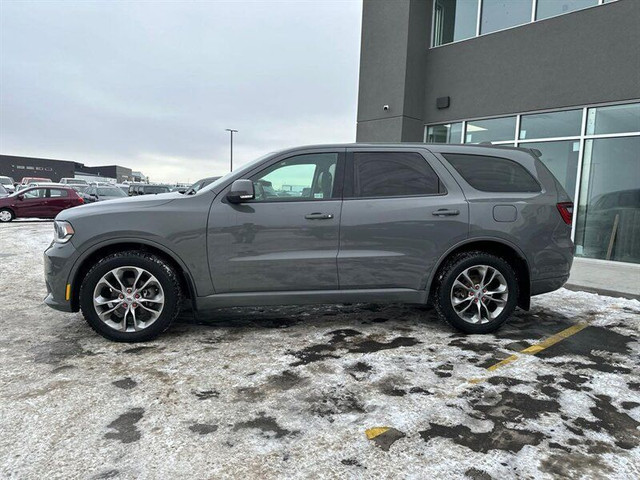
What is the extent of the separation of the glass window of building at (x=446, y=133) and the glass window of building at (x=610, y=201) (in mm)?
2862

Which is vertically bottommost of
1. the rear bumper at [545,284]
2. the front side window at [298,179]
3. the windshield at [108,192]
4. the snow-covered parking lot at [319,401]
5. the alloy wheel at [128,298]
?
the snow-covered parking lot at [319,401]

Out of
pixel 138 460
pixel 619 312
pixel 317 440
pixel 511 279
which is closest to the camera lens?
pixel 138 460

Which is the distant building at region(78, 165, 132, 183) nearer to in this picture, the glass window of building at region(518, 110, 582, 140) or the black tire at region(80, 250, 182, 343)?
the glass window of building at region(518, 110, 582, 140)

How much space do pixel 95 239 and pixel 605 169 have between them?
893 centimetres

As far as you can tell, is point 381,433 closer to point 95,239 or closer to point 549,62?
point 95,239

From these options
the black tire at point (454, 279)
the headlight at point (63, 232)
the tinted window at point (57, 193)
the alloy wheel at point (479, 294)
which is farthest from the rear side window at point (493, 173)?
the tinted window at point (57, 193)

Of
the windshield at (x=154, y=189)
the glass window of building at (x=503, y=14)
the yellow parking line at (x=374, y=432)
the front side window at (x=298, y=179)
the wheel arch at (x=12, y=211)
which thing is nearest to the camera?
the yellow parking line at (x=374, y=432)

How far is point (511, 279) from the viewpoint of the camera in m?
4.26

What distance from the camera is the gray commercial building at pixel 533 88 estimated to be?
8172mm

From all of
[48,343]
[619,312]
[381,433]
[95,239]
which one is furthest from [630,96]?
[48,343]

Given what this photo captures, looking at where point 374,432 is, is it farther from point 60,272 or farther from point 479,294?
point 60,272

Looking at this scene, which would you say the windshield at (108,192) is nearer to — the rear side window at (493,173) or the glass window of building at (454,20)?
the glass window of building at (454,20)

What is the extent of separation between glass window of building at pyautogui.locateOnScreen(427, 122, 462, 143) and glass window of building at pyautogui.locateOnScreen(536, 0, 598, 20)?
273 centimetres

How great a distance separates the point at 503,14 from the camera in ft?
32.3
